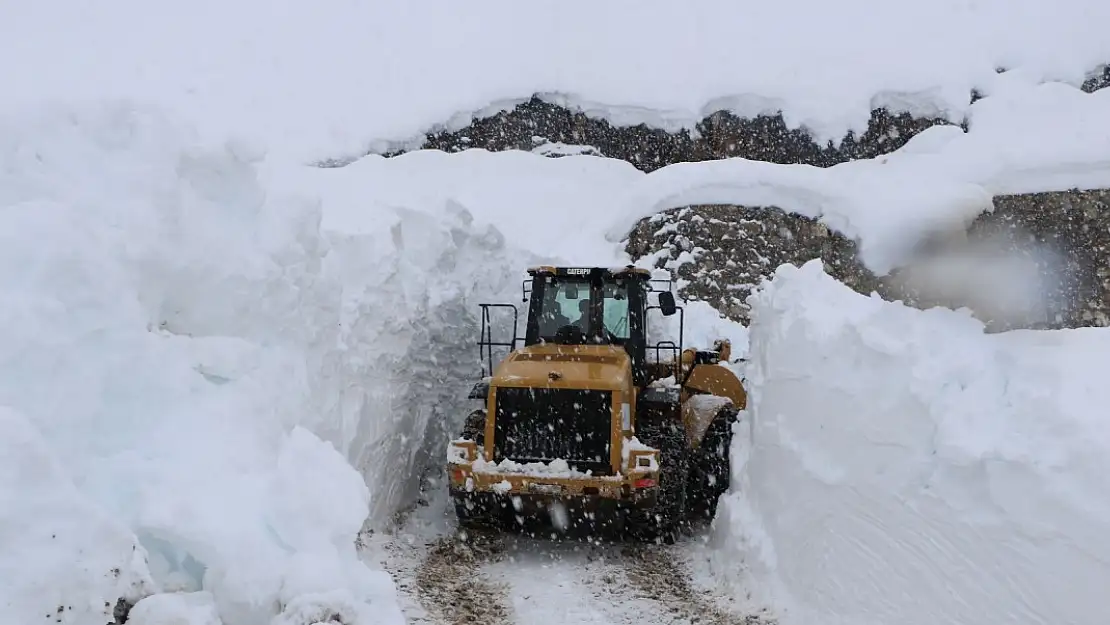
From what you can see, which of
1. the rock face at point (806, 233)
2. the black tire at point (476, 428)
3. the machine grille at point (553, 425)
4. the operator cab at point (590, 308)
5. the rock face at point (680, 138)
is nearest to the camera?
the machine grille at point (553, 425)

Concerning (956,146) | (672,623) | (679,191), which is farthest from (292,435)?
(956,146)

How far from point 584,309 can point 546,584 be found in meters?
2.92

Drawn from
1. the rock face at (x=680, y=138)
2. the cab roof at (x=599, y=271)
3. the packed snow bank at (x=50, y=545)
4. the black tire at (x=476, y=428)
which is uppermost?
the rock face at (x=680, y=138)

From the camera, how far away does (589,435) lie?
7.52 metres

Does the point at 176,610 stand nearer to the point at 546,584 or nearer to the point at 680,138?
the point at 546,584

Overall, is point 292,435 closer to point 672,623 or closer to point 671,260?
point 672,623

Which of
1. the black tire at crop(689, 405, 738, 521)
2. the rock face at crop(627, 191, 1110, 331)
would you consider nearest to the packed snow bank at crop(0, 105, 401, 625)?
the black tire at crop(689, 405, 738, 521)

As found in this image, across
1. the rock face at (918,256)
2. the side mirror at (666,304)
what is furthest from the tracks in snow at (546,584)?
the rock face at (918,256)

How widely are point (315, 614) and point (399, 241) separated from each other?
5.84 meters

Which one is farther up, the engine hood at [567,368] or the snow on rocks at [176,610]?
the engine hood at [567,368]

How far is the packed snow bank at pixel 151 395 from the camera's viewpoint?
3.38 metres

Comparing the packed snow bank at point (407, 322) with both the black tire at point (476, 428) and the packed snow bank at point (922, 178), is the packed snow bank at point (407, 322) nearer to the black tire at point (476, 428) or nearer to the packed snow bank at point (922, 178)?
the black tire at point (476, 428)

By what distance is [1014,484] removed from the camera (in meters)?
4.19

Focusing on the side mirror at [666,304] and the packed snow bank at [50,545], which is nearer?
the packed snow bank at [50,545]
